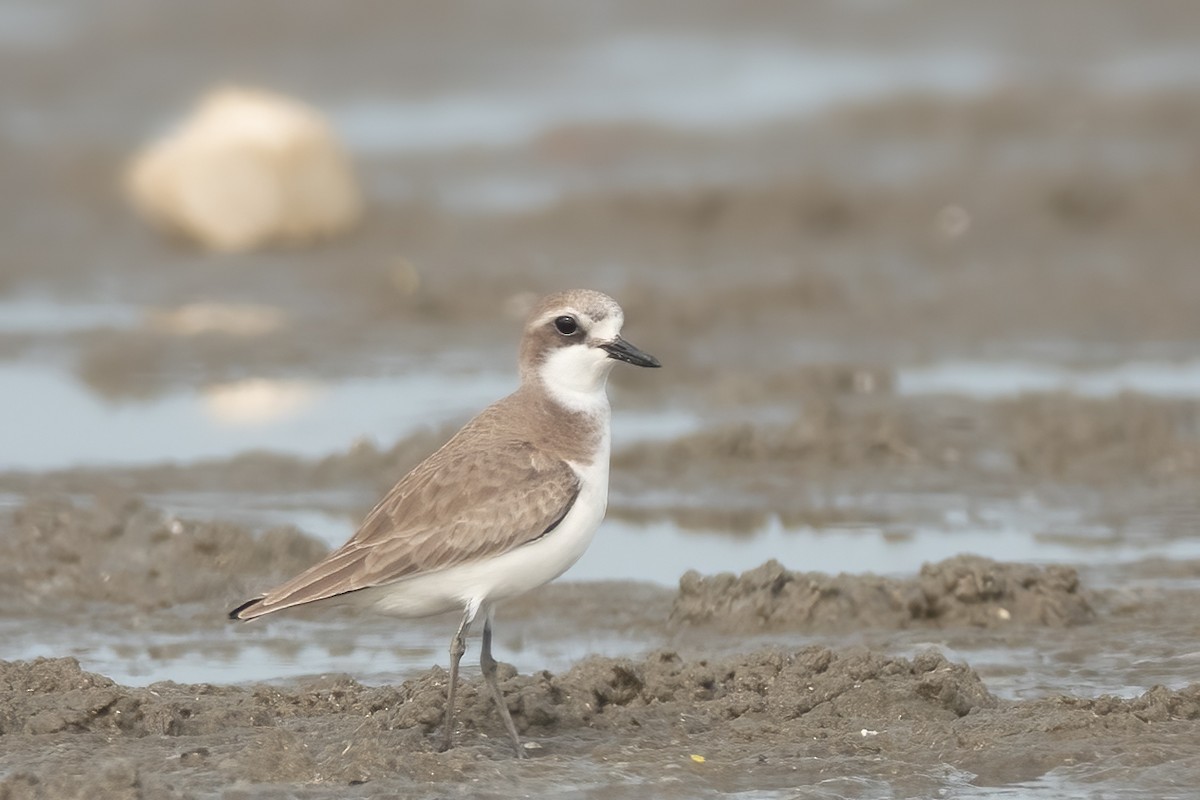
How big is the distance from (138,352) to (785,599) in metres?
7.35

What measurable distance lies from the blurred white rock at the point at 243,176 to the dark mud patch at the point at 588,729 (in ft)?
35.8

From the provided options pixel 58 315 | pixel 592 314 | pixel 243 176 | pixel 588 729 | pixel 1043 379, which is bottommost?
pixel 588 729

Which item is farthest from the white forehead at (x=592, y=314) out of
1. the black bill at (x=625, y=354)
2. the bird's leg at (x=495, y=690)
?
the bird's leg at (x=495, y=690)

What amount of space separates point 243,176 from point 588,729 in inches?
467

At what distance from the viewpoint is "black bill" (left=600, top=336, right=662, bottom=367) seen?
754cm

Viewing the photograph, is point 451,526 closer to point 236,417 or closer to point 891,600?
point 891,600

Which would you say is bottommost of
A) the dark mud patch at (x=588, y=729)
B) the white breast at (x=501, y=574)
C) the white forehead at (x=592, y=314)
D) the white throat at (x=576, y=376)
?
the dark mud patch at (x=588, y=729)

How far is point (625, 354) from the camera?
754 cm

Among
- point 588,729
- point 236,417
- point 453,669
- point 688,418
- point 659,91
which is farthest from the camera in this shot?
point 659,91

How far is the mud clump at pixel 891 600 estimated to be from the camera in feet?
29.7

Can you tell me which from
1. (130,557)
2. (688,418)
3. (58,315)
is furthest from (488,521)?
(58,315)

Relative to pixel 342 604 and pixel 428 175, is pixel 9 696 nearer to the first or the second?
pixel 342 604

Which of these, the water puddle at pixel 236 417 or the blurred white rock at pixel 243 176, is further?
the blurred white rock at pixel 243 176

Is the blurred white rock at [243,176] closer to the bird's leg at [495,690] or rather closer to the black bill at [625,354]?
the black bill at [625,354]
